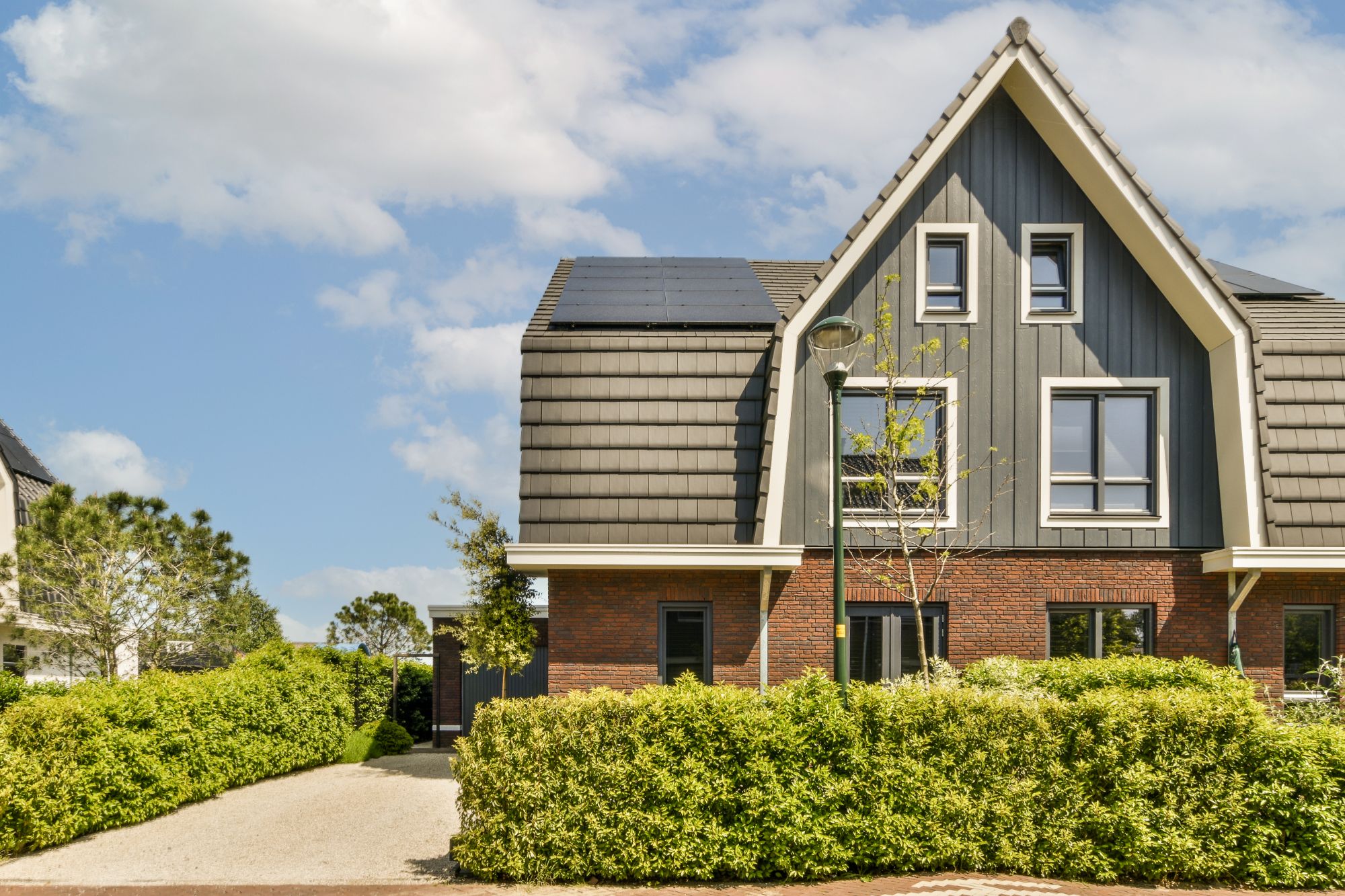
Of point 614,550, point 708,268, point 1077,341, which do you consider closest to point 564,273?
point 708,268

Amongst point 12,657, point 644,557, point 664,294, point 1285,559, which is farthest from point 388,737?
point 1285,559

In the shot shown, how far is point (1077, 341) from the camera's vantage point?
45.6ft

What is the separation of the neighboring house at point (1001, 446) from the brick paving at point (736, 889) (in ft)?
14.5

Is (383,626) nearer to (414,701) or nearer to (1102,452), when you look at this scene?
(414,701)

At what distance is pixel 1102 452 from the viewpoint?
540 inches

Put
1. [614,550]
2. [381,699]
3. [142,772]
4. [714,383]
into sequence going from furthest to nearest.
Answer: [381,699]
[714,383]
[614,550]
[142,772]

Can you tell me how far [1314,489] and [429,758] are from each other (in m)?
15.5

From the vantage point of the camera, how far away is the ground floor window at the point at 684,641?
526 inches

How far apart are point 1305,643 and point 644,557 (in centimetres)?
981

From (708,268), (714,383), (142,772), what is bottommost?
(142,772)

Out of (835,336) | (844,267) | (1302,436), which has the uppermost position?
(844,267)

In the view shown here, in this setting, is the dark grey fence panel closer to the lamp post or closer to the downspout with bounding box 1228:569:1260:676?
the lamp post

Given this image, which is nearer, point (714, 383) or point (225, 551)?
point (714, 383)

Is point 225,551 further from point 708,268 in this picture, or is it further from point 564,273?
point 708,268
